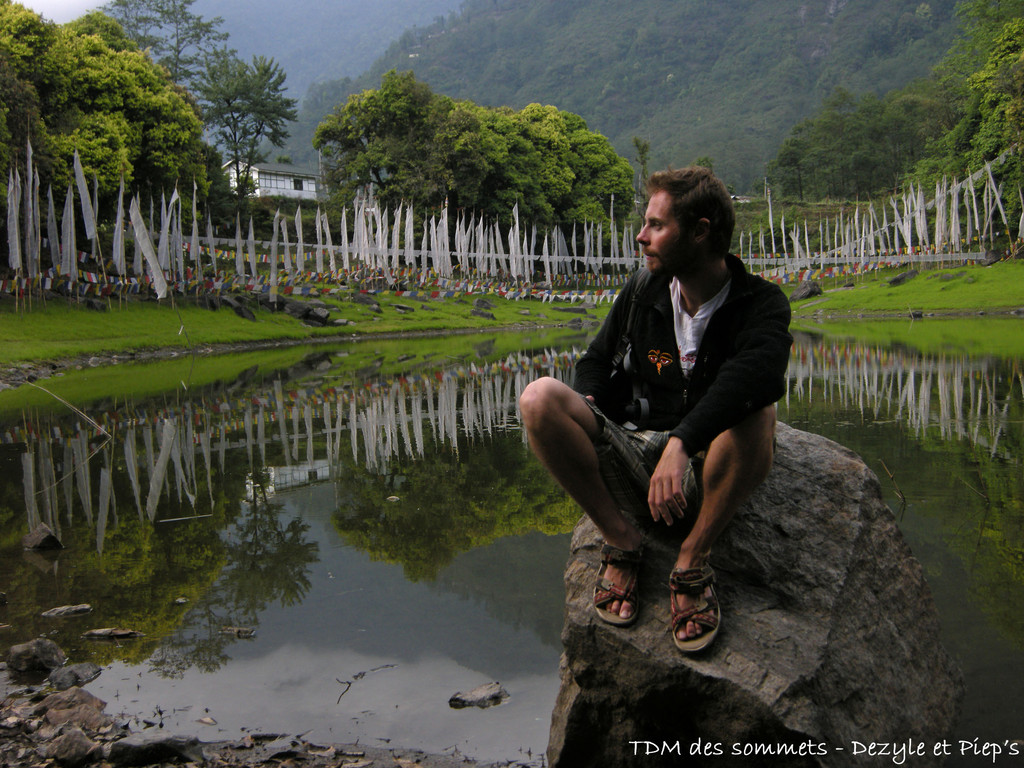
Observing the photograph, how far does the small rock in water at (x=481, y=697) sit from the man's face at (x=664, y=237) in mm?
2094

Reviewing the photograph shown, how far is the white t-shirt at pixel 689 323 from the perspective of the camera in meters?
3.38

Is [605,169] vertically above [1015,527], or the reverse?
[605,169]

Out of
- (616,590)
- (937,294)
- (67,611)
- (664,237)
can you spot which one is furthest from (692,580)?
(937,294)

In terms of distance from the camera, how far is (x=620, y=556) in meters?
3.22

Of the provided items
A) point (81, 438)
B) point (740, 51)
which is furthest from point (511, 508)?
point (740, 51)

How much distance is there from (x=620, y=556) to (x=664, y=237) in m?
1.28

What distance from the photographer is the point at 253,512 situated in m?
7.20

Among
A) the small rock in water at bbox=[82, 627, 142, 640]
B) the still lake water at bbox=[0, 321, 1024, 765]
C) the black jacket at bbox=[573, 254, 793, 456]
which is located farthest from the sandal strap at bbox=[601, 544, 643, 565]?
the small rock in water at bbox=[82, 627, 142, 640]

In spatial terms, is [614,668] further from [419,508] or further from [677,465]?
[419,508]

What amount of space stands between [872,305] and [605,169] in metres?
29.9

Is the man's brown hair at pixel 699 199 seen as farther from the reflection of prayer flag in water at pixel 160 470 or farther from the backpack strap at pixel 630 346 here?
the reflection of prayer flag in water at pixel 160 470

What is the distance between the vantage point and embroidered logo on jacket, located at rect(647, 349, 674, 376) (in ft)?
11.5

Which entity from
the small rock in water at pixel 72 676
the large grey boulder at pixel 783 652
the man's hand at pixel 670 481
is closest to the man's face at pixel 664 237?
the man's hand at pixel 670 481

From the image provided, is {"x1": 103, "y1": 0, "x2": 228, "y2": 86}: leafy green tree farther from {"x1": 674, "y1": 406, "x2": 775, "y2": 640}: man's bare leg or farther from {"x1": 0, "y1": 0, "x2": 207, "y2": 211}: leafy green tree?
{"x1": 674, "y1": 406, "x2": 775, "y2": 640}: man's bare leg
